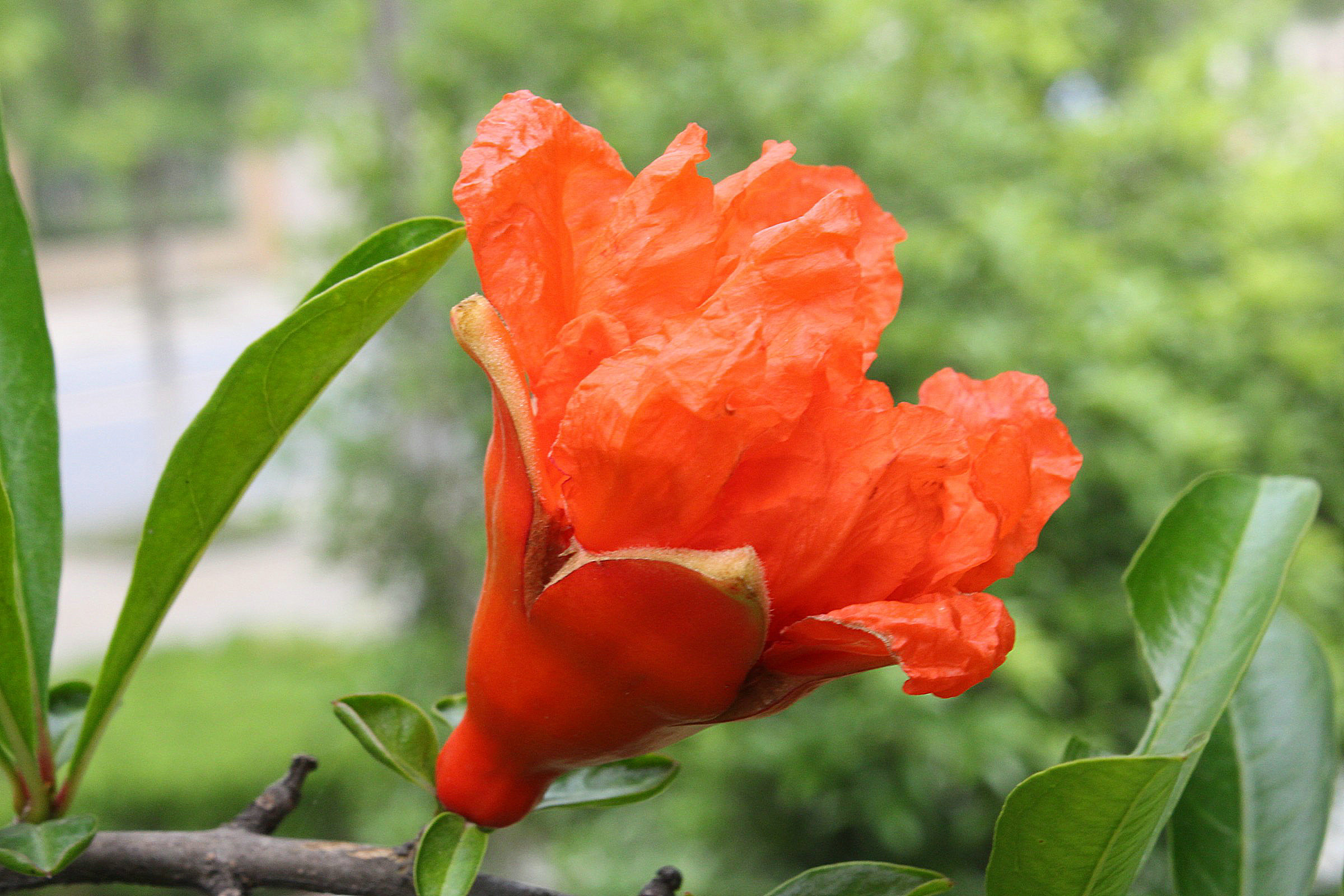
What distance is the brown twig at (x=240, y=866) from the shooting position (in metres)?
0.41

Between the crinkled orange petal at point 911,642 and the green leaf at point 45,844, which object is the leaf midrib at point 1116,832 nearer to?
the crinkled orange petal at point 911,642

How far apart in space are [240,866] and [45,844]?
0.07 m

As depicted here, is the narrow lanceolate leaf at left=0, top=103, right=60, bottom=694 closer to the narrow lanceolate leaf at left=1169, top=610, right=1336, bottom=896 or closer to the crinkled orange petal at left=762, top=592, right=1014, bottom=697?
the crinkled orange petal at left=762, top=592, right=1014, bottom=697

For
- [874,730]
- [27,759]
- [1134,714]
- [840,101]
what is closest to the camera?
[27,759]

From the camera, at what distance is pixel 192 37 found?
232 inches

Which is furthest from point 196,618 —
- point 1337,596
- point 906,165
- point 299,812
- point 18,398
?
point 18,398

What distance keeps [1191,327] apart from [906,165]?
2.36 ft

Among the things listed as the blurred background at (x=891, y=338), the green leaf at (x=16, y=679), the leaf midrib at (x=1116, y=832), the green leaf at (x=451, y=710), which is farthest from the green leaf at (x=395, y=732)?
the blurred background at (x=891, y=338)

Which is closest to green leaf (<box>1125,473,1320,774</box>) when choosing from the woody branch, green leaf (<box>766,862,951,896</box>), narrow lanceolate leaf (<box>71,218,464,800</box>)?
Answer: green leaf (<box>766,862,951,896</box>)

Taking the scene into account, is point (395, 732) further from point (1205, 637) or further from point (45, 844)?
point (1205, 637)

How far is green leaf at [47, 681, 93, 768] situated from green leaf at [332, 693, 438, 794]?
0.16 meters

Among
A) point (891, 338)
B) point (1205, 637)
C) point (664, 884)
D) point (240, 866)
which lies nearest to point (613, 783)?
point (664, 884)

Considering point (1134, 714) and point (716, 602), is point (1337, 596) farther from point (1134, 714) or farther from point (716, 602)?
point (716, 602)

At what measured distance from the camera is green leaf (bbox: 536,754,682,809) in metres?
0.44
